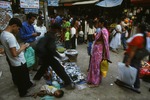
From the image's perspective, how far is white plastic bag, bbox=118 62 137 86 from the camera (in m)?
4.19

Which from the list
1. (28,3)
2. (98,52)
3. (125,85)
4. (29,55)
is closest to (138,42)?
(98,52)

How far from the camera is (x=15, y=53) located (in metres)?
3.43

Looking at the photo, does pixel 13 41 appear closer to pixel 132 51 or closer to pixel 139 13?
pixel 132 51

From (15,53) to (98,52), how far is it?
2170 millimetres

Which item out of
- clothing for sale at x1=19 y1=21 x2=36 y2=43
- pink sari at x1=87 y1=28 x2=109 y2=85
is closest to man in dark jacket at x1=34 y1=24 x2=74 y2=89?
pink sari at x1=87 y1=28 x2=109 y2=85

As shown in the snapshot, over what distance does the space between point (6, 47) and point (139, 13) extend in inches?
380

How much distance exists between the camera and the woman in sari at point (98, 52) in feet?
14.7

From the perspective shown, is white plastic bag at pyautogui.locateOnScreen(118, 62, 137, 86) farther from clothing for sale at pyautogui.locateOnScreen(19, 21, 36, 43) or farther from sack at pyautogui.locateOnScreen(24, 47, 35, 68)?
clothing for sale at pyautogui.locateOnScreen(19, 21, 36, 43)

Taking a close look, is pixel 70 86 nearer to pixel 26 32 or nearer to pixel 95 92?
pixel 95 92

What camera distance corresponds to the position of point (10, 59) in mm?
3666

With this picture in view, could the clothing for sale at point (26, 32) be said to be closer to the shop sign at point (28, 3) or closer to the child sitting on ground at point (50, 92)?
the child sitting on ground at point (50, 92)

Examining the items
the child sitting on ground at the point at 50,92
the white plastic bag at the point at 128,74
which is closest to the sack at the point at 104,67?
the white plastic bag at the point at 128,74

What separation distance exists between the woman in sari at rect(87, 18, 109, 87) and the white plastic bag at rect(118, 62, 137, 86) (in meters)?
0.51

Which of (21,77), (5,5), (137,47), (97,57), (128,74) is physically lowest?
(128,74)
